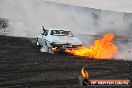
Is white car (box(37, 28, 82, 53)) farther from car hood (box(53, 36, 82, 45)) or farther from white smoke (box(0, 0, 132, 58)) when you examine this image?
white smoke (box(0, 0, 132, 58))

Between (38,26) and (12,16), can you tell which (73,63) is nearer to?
(38,26)


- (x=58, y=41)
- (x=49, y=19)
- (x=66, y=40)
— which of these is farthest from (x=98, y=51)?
(x=49, y=19)

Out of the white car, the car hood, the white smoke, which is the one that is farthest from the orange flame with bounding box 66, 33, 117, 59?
the white smoke

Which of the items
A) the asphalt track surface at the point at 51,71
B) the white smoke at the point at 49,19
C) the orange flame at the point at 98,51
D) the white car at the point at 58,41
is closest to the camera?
the asphalt track surface at the point at 51,71

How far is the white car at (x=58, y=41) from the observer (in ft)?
62.1

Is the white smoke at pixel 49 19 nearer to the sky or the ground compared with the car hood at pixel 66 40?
nearer to the sky

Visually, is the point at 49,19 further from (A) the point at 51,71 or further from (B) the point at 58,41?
(A) the point at 51,71

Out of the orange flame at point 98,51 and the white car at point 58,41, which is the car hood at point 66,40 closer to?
the white car at point 58,41

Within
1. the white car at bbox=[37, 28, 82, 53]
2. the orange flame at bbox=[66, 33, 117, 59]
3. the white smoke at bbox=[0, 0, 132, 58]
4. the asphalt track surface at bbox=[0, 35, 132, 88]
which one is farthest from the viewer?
the white smoke at bbox=[0, 0, 132, 58]

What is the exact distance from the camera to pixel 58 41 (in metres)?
19.0

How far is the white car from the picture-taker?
1892 cm

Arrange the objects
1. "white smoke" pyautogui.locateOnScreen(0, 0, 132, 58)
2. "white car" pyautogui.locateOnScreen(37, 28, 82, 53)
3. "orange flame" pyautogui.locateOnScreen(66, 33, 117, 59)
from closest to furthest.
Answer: "orange flame" pyautogui.locateOnScreen(66, 33, 117, 59) < "white car" pyautogui.locateOnScreen(37, 28, 82, 53) < "white smoke" pyautogui.locateOnScreen(0, 0, 132, 58)

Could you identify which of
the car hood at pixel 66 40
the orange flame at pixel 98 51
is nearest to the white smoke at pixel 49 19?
the orange flame at pixel 98 51

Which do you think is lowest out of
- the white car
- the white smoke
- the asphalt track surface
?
the asphalt track surface
